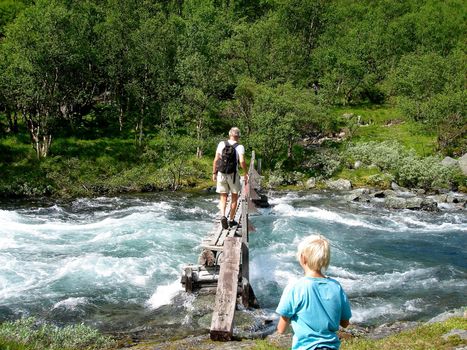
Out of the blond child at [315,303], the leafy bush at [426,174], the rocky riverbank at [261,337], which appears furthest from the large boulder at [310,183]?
the blond child at [315,303]

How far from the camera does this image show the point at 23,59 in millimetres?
36500

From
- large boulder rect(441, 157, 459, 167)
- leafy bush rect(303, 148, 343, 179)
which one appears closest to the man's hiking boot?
leafy bush rect(303, 148, 343, 179)

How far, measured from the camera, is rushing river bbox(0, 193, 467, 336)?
16594 millimetres

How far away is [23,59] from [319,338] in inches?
1444

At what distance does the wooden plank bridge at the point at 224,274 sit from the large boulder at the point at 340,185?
2314 centimetres

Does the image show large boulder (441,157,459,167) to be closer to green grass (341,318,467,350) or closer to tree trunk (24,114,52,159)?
tree trunk (24,114,52,159)

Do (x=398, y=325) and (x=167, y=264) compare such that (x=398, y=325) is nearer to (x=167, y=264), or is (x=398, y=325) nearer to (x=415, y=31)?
(x=167, y=264)

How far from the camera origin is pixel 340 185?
134 ft

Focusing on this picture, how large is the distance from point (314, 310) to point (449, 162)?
140ft

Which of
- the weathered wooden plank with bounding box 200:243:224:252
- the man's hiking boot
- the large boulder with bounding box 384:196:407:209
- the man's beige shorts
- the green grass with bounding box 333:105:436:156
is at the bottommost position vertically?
the large boulder with bounding box 384:196:407:209

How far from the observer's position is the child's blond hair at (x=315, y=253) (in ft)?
18.6

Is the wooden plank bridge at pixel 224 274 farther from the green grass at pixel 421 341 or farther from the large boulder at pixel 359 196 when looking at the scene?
the large boulder at pixel 359 196

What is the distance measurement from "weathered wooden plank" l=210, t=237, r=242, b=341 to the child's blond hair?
6.82 meters

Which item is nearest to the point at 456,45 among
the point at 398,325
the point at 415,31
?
the point at 415,31
